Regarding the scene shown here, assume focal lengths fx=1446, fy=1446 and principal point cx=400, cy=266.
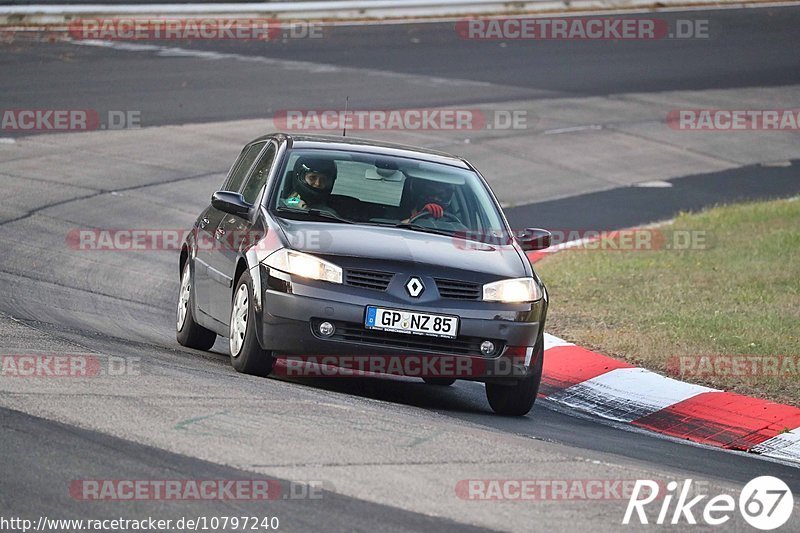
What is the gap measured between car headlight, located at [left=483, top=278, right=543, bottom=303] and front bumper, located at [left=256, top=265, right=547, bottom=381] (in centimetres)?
6

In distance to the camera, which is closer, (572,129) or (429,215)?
(429,215)

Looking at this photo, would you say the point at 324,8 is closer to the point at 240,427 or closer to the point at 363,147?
the point at 363,147

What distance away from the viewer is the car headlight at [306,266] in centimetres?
838

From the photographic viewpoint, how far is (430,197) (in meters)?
9.59

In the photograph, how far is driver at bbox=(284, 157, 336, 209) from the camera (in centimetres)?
934

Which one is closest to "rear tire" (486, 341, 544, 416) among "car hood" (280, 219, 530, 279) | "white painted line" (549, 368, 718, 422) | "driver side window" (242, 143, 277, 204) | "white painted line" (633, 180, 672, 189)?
"car hood" (280, 219, 530, 279)

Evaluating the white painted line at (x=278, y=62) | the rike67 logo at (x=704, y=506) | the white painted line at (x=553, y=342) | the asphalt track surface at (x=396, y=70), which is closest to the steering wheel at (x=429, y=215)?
the white painted line at (x=553, y=342)

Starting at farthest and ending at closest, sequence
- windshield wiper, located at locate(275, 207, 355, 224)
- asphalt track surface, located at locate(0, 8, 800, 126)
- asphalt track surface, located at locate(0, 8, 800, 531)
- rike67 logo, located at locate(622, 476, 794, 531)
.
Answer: asphalt track surface, located at locate(0, 8, 800, 126)
windshield wiper, located at locate(275, 207, 355, 224)
rike67 logo, located at locate(622, 476, 794, 531)
asphalt track surface, located at locate(0, 8, 800, 531)

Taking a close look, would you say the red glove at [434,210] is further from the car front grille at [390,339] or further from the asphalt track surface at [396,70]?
the asphalt track surface at [396,70]

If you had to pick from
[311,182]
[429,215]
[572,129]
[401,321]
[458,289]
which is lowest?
[572,129]

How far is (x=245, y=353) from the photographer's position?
8.70 m

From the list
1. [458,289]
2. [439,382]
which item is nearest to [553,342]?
[439,382]

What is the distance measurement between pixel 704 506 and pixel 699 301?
687 centimetres

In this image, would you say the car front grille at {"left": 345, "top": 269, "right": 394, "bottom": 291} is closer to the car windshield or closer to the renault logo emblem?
the renault logo emblem
